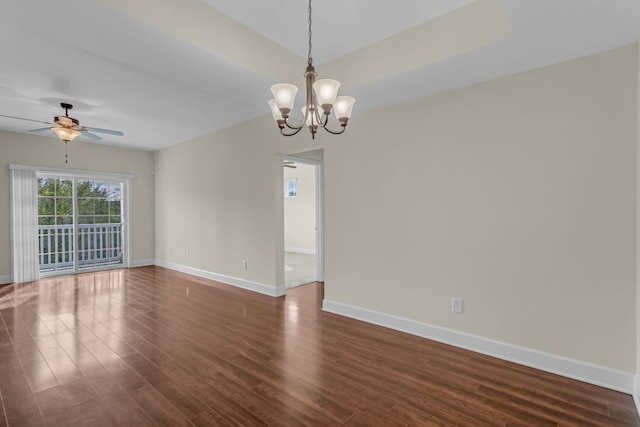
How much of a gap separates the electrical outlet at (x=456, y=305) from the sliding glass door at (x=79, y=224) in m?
6.86

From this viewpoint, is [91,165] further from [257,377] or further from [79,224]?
[257,377]

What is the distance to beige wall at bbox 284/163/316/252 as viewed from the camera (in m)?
8.77

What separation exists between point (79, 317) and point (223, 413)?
2.84 metres

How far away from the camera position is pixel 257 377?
2357 mm

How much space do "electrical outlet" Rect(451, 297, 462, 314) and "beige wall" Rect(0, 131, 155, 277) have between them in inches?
264

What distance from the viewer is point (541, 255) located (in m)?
2.50

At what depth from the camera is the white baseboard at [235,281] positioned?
4.59 meters

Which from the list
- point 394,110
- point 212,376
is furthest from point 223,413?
point 394,110

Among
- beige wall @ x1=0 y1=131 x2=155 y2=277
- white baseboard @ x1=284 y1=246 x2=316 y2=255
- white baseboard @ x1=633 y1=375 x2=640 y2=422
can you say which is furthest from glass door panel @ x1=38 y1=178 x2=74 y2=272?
white baseboard @ x1=633 y1=375 x2=640 y2=422

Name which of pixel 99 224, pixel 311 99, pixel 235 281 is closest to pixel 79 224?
pixel 99 224

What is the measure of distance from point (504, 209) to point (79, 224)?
746cm

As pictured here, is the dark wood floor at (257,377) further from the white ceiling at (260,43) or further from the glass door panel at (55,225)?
the glass door panel at (55,225)

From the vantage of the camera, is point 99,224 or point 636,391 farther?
point 99,224

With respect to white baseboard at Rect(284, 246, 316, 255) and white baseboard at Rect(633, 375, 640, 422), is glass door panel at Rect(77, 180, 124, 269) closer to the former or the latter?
white baseboard at Rect(284, 246, 316, 255)
